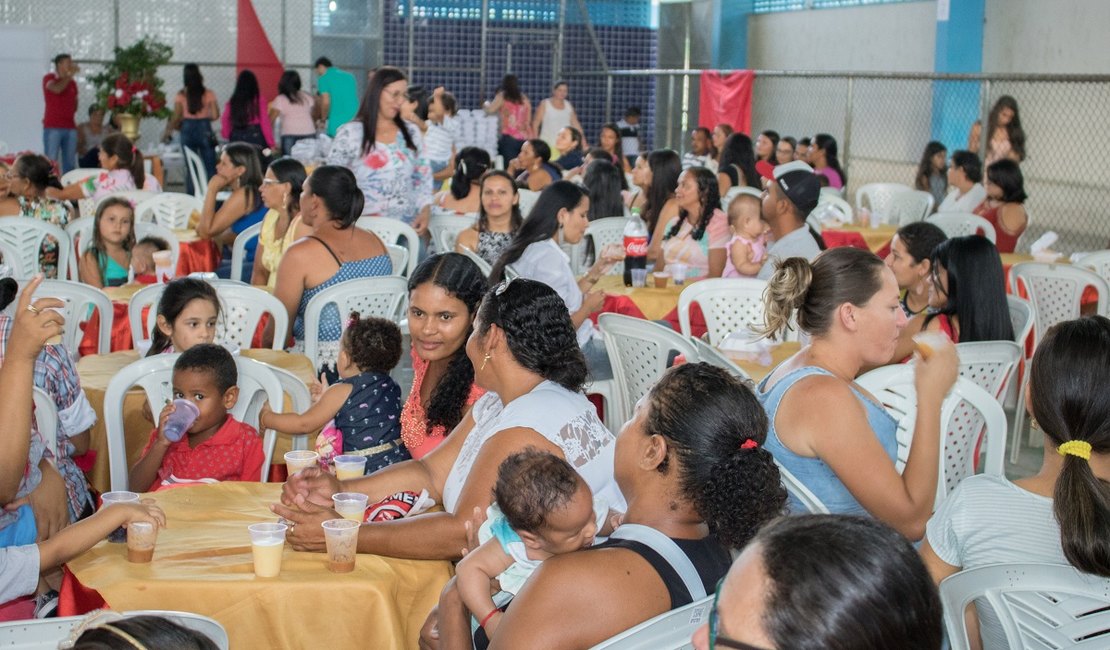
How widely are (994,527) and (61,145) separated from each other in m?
13.6

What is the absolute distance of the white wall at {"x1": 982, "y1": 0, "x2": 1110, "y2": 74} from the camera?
35.9ft

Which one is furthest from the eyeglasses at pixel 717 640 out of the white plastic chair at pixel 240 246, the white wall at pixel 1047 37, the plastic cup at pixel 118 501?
the white wall at pixel 1047 37

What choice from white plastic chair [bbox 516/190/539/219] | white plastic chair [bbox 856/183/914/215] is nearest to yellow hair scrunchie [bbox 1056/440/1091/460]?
white plastic chair [bbox 516/190/539/219]

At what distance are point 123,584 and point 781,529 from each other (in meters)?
1.59

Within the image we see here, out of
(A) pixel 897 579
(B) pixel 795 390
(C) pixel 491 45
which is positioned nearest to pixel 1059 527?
(B) pixel 795 390

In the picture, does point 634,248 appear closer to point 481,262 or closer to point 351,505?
point 481,262

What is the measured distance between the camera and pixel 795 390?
2998 mm

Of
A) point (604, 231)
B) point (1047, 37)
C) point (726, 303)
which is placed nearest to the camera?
point (726, 303)

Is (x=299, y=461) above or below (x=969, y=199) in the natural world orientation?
below

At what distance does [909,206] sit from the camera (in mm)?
10422

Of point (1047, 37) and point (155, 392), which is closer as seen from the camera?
point (155, 392)

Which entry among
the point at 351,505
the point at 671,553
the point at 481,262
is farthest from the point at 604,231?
the point at 671,553

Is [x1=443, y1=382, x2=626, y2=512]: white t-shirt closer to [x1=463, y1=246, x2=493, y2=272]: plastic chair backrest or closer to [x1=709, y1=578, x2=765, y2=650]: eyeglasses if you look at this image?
[x1=709, y1=578, x2=765, y2=650]: eyeglasses

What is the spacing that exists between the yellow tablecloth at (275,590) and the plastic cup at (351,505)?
4.0 inches
